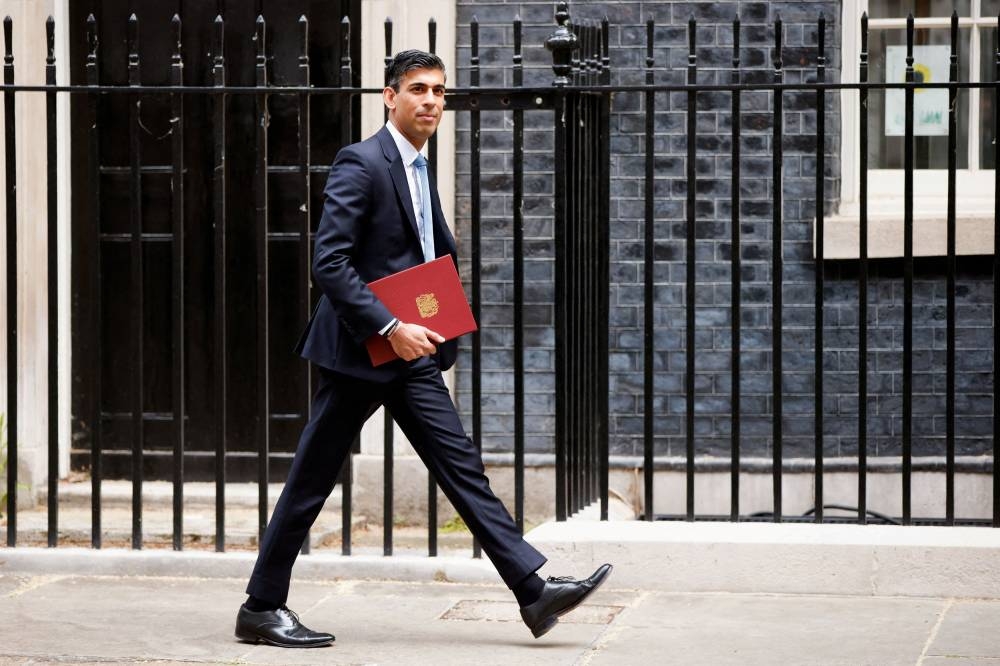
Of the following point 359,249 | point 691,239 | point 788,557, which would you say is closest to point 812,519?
point 788,557

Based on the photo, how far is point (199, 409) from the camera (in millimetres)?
8102

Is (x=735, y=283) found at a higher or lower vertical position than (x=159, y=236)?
lower

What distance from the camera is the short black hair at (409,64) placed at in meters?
5.29

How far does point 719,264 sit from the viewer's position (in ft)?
25.2

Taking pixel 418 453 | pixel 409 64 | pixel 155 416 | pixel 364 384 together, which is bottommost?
pixel 155 416

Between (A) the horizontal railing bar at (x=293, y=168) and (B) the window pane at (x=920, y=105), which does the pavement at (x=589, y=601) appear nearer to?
(A) the horizontal railing bar at (x=293, y=168)

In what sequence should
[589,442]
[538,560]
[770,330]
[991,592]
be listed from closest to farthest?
[538,560]
[991,592]
[589,442]
[770,330]

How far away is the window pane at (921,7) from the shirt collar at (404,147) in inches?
137

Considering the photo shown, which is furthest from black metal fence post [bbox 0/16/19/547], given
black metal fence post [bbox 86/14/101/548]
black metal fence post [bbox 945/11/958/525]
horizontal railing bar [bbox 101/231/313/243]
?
black metal fence post [bbox 945/11/958/525]

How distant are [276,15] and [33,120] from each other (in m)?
1.30

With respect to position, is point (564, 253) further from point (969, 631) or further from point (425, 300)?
point (969, 631)

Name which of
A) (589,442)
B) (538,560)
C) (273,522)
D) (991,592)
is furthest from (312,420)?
(991,592)

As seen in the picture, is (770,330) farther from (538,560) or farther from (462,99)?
(538,560)

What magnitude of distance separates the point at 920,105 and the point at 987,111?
35 cm
